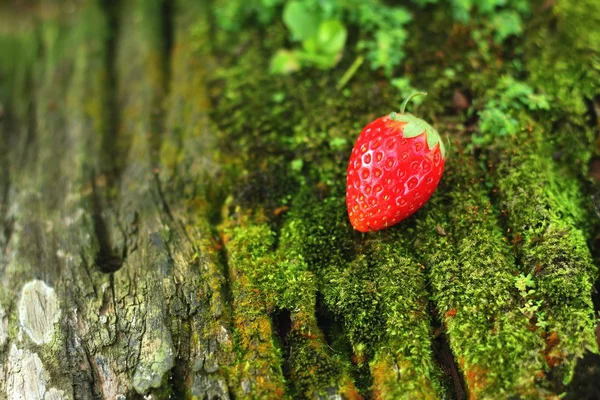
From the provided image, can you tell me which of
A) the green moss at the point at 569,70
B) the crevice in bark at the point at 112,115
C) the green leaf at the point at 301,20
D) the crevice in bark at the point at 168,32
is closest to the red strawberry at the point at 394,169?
the green moss at the point at 569,70

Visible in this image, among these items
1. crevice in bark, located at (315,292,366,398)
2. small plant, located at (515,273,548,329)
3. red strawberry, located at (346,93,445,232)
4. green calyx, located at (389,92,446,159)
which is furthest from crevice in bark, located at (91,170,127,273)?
small plant, located at (515,273,548,329)

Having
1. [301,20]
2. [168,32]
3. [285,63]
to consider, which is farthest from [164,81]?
[301,20]

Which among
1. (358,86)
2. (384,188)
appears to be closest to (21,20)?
(358,86)

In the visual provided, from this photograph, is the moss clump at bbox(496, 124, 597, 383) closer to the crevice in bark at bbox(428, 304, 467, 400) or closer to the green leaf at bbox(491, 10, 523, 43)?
the crevice in bark at bbox(428, 304, 467, 400)

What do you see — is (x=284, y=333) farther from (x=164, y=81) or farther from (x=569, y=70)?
(x=569, y=70)

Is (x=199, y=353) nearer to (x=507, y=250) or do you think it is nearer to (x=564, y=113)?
(x=507, y=250)

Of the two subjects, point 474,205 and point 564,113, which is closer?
point 474,205
